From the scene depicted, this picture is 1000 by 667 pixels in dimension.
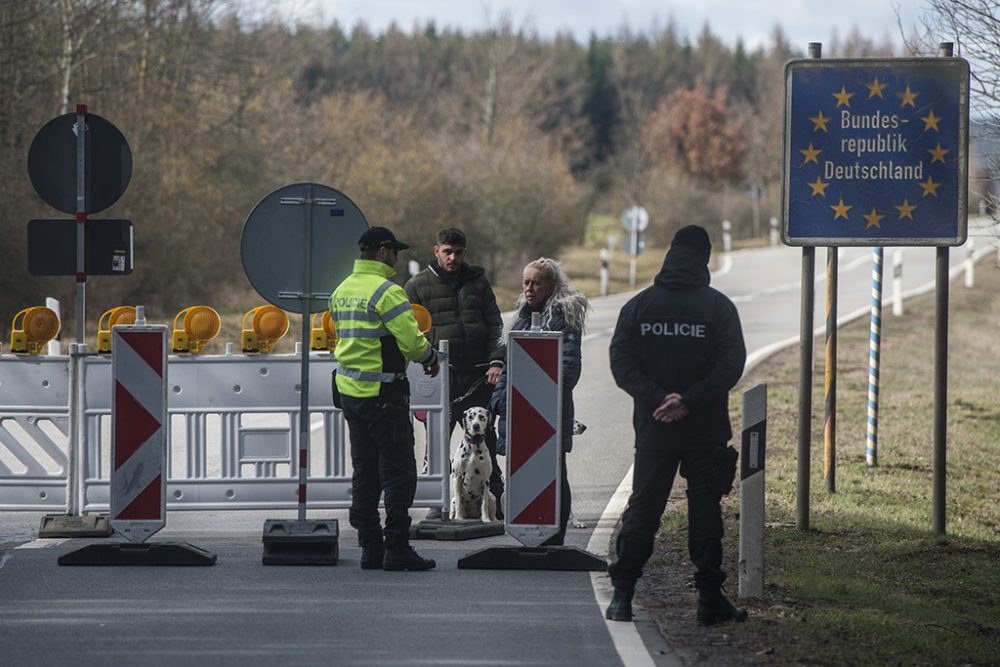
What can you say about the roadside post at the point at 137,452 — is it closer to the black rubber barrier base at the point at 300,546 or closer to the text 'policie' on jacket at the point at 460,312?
the black rubber barrier base at the point at 300,546

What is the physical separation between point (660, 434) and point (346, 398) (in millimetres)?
2038

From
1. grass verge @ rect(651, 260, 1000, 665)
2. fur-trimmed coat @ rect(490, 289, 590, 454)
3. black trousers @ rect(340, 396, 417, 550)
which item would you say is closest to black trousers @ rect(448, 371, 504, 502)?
fur-trimmed coat @ rect(490, 289, 590, 454)

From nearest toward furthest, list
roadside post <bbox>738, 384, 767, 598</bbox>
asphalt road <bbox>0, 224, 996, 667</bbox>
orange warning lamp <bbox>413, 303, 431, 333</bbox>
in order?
1. asphalt road <bbox>0, 224, 996, 667</bbox>
2. roadside post <bbox>738, 384, 767, 598</bbox>
3. orange warning lamp <bbox>413, 303, 431, 333</bbox>

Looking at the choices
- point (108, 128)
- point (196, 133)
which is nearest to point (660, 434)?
point (108, 128)

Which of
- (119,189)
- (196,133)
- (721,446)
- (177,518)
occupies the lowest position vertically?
(177,518)

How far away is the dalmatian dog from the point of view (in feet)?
30.9

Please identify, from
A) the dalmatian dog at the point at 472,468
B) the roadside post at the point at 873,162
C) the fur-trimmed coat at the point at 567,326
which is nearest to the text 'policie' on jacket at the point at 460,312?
the dalmatian dog at the point at 472,468

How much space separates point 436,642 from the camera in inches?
258

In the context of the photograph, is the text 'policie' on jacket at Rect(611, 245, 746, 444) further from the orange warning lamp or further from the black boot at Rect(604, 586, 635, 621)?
the orange warning lamp

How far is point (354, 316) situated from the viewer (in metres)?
8.24

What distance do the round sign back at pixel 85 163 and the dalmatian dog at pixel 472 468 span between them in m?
2.65

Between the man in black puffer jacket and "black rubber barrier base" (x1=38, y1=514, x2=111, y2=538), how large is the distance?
210cm

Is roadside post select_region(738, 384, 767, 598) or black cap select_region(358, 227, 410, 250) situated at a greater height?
black cap select_region(358, 227, 410, 250)

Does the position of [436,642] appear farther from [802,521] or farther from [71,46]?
[71,46]
